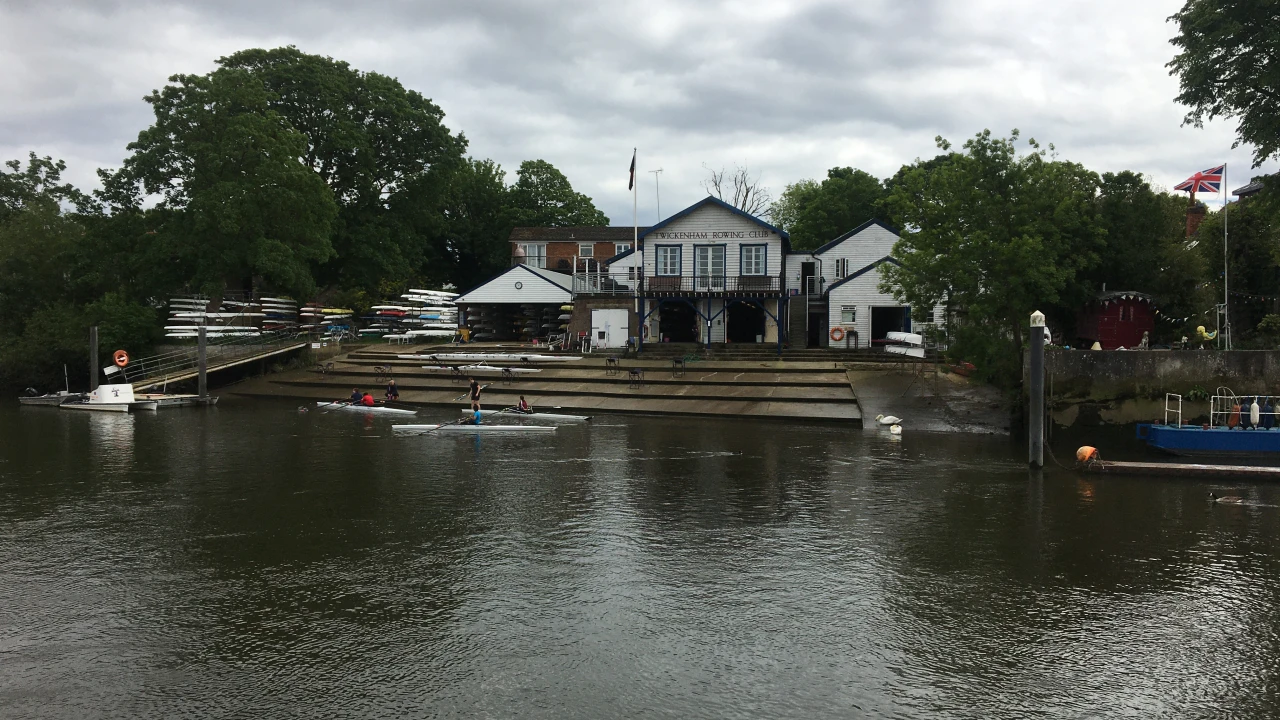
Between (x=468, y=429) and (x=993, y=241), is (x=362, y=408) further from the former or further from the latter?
(x=993, y=241)

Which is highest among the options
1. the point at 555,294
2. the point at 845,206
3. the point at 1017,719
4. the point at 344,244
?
the point at 845,206

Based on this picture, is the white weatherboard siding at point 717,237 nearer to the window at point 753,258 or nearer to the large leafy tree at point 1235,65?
the window at point 753,258

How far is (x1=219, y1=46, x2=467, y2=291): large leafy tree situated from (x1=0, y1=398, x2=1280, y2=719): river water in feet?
111

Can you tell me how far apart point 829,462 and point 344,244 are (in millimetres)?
39860

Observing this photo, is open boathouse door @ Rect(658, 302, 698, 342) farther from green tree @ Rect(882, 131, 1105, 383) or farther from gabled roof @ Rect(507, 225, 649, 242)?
green tree @ Rect(882, 131, 1105, 383)

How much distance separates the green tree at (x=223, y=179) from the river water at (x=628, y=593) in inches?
952

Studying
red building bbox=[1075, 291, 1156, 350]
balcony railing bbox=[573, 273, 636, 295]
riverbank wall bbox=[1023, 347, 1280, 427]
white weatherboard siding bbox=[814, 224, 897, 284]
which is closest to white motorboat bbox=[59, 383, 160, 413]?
Result: balcony railing bbox=[573, 273, 636, 295]

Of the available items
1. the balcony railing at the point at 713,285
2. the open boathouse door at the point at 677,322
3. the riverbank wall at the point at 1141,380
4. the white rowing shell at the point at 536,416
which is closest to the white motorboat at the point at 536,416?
the white rowing shell at the point at 536,416

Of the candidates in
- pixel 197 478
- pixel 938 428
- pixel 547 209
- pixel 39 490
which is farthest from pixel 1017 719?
pixel 547 209

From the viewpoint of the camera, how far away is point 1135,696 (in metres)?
6.65

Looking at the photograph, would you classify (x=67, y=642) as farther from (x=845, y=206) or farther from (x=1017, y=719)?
(x=845, y=206)

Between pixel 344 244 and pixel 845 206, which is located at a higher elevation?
pixel 845 206

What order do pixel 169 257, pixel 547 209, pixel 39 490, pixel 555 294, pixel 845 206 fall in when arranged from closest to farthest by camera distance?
1. pixel 39 490
2. pixel 169 257
3. pixel 555 294
4. pixel 845 206
5. pixel 547 209

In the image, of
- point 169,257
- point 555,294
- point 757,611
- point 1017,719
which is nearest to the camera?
point 1017,719
